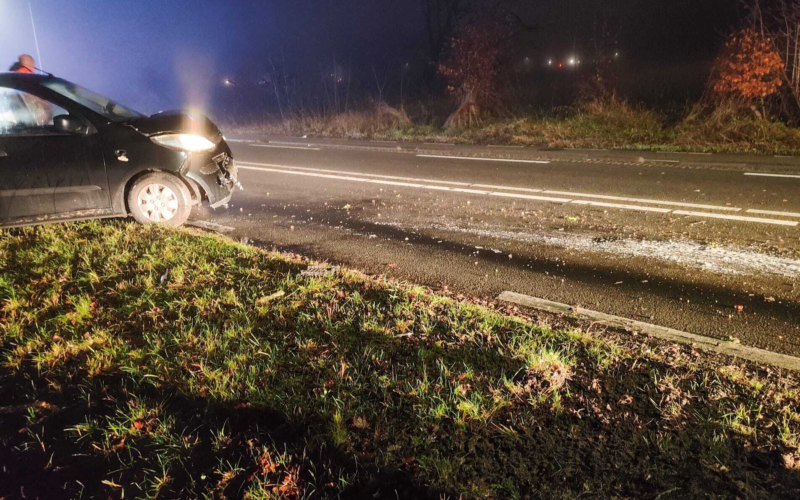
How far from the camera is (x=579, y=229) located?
582cm

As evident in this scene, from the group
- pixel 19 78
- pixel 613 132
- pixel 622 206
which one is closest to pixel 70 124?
pixel 19 78

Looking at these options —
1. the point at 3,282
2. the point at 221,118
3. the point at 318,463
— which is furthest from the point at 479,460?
the point at 221,118

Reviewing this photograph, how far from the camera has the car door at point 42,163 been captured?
4.91m

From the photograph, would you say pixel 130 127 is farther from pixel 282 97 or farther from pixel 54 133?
pixel 282 97

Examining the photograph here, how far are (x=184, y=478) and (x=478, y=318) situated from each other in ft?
6.90

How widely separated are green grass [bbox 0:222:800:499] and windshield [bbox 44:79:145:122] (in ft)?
8.60

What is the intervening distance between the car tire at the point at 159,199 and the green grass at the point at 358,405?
1999 millimetres

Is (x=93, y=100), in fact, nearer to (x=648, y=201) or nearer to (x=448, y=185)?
(x=448, y=185)

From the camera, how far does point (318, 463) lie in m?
2.12

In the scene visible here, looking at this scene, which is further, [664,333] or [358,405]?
[664,333]

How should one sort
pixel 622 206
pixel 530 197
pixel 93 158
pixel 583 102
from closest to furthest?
pixel 93 158
pixel 622 206
pixel 530 197
pixel 583 102

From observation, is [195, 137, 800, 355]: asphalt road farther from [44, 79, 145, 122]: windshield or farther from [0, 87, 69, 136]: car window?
[0, 87, 69, 136]: car window

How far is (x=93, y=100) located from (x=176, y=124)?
1088 mm

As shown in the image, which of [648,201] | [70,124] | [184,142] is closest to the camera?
[70,124]
